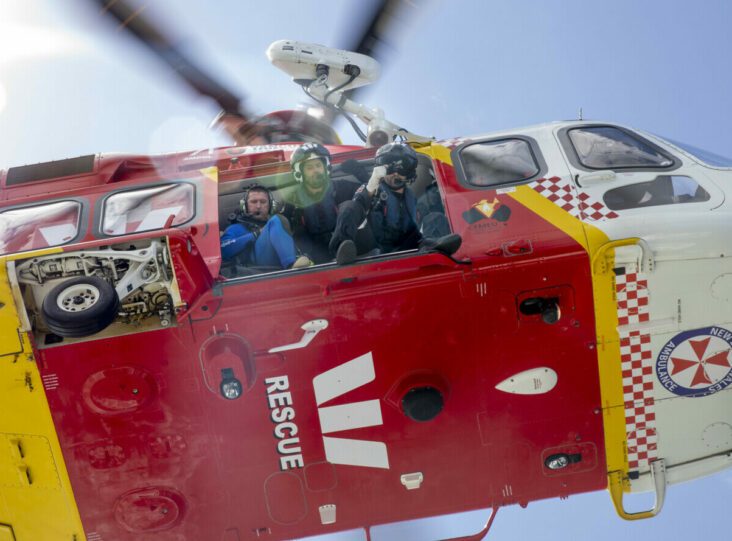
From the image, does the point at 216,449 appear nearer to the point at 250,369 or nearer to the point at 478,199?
the point at 250,369

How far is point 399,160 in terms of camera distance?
18.7 ft

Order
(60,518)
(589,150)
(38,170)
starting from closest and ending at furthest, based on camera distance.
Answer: (60,518) → (589,150) → (38,170)

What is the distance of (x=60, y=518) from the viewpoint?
5574 mm

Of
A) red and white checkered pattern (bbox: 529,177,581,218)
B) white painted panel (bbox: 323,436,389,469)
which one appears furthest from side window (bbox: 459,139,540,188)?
white painted panel (bbox: 323,436,389,469)

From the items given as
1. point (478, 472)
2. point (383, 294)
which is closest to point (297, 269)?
point (383, 294)

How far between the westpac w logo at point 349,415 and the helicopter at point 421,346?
18 mm

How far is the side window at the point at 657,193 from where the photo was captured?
18.0ft

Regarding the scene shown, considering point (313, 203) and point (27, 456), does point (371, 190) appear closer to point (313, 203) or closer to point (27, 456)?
point (313, 203)

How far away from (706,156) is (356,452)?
3728 millimetres

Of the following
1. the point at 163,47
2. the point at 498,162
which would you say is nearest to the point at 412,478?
the point at 498,162

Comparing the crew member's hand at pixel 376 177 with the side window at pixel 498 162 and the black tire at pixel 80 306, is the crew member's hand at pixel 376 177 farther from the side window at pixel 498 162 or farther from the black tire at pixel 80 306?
the black tire at pixel 80 306

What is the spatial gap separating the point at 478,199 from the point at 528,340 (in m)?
1.13

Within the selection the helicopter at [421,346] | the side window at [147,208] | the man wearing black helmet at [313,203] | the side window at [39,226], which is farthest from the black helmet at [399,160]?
the side window at [39,226]

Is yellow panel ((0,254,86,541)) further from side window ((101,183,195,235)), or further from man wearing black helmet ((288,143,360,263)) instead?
man wearing black helmet ((288,143,360,263))
